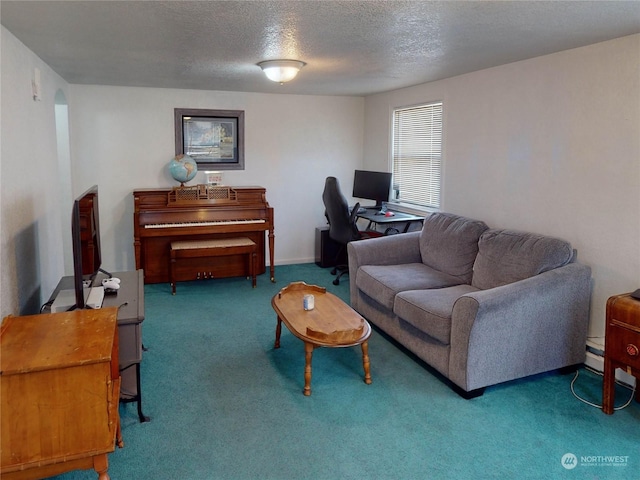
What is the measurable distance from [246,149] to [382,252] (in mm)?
2316

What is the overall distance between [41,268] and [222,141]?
8.92 ft

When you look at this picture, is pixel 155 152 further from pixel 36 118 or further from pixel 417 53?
pixel 417 53

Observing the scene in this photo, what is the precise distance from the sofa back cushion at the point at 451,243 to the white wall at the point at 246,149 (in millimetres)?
2093

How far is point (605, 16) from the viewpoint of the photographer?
2.48 meters

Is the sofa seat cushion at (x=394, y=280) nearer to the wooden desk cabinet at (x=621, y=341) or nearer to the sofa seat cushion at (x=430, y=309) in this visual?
the sofa seat cushion at (x=430, y=309)

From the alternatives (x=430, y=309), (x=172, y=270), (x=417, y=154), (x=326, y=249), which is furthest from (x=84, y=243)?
(x=417, y=154)

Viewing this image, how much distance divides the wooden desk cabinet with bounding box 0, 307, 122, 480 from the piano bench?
303 cm

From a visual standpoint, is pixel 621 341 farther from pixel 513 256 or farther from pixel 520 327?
pixel 513 256

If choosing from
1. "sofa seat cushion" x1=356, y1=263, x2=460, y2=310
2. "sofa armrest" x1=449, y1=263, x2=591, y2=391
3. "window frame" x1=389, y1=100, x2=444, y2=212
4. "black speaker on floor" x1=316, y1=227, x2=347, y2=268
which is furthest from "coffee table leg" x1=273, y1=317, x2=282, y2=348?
"black speaker on floor" x1=316, y1=227, x2=347, y2=268

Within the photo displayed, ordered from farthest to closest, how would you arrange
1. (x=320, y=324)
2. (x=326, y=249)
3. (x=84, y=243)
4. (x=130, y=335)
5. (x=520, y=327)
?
(x=326, y=249), (x=320, y=324), (x=520, y=327), (x=84, y=243), (x=130, y=335)

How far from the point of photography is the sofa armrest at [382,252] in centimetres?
415

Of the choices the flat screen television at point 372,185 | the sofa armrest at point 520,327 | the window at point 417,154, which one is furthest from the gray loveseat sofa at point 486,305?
the flat screen television at point 372,185

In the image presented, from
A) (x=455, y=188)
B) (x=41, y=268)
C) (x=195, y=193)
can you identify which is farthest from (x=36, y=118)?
(x=455, y=188)

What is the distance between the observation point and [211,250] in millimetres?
4977
